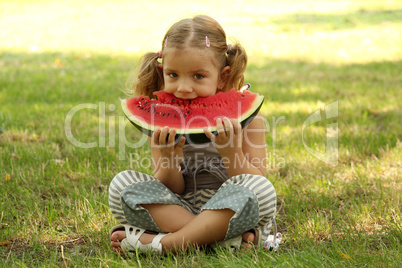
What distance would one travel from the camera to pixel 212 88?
9.13 ft

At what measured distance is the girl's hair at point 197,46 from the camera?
8.99 ft

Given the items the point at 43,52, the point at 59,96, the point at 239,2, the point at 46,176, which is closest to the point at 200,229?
the point at 46,176

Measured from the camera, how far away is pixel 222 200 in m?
2.44

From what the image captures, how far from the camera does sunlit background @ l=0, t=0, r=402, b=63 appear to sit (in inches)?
374

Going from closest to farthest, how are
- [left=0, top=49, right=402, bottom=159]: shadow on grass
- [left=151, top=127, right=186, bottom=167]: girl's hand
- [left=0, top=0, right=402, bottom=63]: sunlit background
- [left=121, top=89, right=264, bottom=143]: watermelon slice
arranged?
[left=151, top=127, right=186, bottom=167]: girl's hand
[left=121, top=89, right=264, bottom=143]: watermelon slice
[left=0, top=49, right=402, bottom=159]: shadow on grass
[left=0, top=0, right=402, bottom=63]: sunlit background

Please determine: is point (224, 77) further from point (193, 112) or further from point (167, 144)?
point (167, 144)

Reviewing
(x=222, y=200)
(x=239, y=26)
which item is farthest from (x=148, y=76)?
(x=239, y=26)

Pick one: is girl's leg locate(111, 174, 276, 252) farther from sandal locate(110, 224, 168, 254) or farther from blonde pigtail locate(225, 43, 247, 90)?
blonde pigtail locate(225, 43, 247, 90)

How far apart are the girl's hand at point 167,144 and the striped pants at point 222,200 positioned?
0.55 ft

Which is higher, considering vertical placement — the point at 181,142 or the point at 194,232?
the point at 181,142

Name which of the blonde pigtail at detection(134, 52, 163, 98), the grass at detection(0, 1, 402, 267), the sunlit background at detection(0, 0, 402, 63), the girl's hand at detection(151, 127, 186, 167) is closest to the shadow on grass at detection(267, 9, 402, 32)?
the sunlit background at detection(0, 0, 402, 63)

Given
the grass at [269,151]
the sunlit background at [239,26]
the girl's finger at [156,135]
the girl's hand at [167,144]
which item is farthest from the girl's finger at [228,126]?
the sunlit background at [239,26]

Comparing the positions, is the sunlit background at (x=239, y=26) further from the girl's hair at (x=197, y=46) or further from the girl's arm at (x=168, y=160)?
the girl's arm at (x=168, y=160)

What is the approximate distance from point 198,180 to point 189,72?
2.09ft
